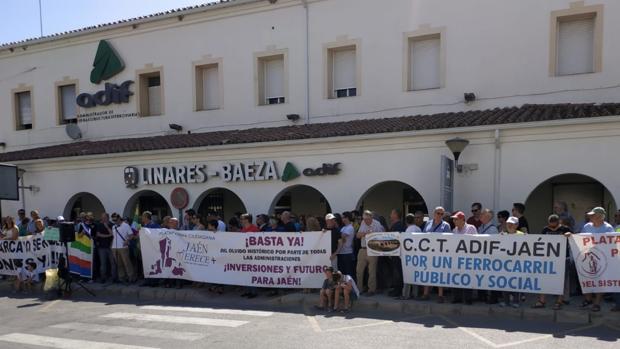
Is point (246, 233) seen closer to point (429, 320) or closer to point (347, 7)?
point (429, 320)

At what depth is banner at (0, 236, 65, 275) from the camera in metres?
13.2

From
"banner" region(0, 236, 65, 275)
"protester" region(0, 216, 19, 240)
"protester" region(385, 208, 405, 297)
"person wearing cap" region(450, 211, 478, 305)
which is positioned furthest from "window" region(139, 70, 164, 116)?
"person wearing cap" region(450, 211, 478, 305)

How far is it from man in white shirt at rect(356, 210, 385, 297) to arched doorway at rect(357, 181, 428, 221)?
5362mm

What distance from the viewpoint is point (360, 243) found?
1045cm

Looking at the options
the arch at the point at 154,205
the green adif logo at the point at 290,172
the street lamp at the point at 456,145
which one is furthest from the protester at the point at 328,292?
the arch at the point at 154,205

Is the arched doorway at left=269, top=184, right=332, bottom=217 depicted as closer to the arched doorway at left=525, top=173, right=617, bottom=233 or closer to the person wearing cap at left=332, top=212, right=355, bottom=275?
the arched doorway at left=525, top=173, right=617, bottom=233

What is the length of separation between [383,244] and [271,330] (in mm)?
2851

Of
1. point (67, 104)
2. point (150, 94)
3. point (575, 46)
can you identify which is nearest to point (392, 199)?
point (575, 46)

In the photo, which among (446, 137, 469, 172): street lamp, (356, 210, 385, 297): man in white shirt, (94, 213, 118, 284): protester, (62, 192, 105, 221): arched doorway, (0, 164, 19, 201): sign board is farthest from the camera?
(62, 192, 105, 221): arched doorway

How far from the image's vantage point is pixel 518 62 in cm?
1356

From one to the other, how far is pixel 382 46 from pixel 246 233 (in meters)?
7.38

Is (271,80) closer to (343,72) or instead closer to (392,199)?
(343,72)

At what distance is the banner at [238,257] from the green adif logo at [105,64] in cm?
932

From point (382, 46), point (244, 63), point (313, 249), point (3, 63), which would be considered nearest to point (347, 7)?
point (382, 46)
